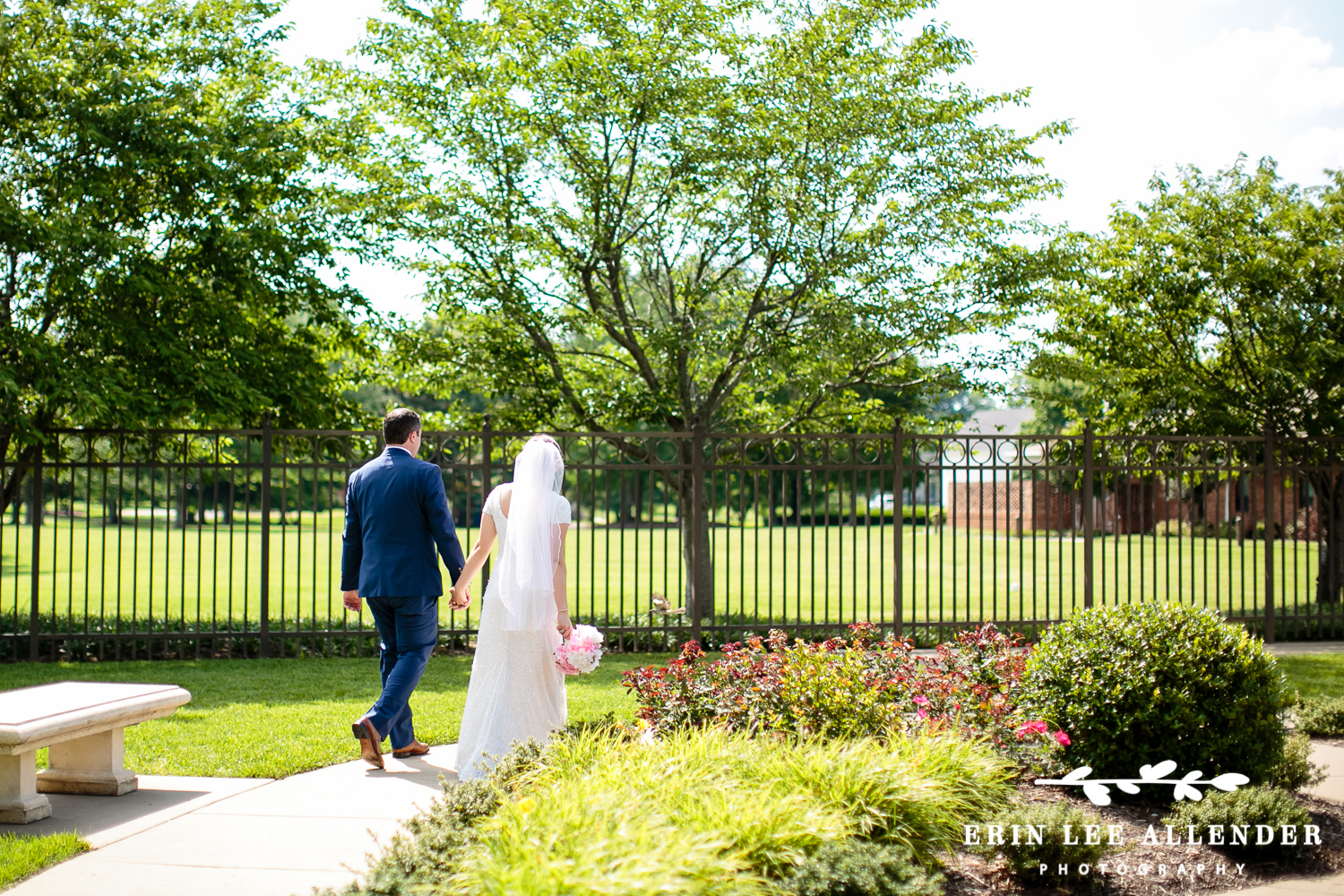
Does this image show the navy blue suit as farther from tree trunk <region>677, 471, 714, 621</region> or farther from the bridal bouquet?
tree trunk <region>677, 471, 714, 621</region>

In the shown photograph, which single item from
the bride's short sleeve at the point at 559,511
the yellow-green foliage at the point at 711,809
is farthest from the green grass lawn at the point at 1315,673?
the bride's short sleeve at the point at 559,511

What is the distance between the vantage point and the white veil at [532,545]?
5.75 meters

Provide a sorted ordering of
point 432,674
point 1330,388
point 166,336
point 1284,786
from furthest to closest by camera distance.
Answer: point 1330,388 → point 166,336 → point 432,674 → point 1284,786

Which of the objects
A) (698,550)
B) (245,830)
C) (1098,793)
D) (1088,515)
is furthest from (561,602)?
(1088,515)

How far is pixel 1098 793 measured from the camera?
4988mm

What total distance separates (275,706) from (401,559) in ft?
8.52

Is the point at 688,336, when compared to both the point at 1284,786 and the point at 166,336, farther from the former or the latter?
the point at 1284,786

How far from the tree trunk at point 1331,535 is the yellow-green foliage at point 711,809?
9562 millimetres

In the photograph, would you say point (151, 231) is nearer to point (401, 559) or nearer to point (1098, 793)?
point (401, 559)

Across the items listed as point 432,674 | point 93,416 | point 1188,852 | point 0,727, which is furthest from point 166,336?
point 1188,852

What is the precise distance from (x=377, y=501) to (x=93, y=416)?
502 cm

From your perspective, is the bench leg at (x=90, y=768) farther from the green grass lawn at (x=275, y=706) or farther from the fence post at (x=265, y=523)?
the fence post at (x=265, y=523)

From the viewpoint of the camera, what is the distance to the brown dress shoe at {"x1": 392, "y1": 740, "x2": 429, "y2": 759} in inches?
245

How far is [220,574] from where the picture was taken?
23.9 metres
